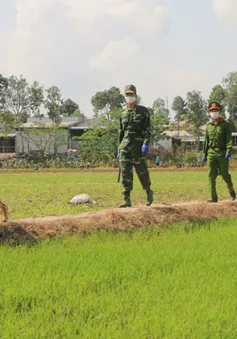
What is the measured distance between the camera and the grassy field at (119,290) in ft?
7.76

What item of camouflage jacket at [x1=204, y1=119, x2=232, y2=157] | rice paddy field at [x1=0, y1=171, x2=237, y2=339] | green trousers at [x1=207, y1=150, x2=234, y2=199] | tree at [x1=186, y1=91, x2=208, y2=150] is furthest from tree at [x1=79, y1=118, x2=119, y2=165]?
rice paddy field at [x1=0, y1=171, x2=237, y2=339]

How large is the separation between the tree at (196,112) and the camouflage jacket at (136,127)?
118 feet

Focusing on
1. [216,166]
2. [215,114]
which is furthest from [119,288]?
[216,166]

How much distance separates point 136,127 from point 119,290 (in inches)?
142

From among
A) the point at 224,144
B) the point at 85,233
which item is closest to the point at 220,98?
the point at 224,144

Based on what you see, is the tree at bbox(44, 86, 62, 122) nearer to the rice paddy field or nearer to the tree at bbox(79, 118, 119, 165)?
the tree at bbox(79, 118, 119, 165)

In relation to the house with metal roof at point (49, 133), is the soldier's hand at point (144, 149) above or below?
below

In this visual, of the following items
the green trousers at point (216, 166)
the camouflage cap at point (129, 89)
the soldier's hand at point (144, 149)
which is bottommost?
the green trousers at point (216, 166)

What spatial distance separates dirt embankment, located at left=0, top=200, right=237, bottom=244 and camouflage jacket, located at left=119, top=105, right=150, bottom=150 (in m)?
0.92

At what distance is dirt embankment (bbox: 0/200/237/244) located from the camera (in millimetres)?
4645

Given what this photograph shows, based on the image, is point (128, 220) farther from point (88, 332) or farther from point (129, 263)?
point (88, 332)

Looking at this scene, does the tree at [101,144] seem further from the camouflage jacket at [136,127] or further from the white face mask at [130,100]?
the white face mask at [130,100]

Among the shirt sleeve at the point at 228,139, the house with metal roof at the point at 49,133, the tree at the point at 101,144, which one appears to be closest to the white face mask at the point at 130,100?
the shirt sleeve at the point at 228,139

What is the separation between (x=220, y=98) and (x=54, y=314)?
132 ft
